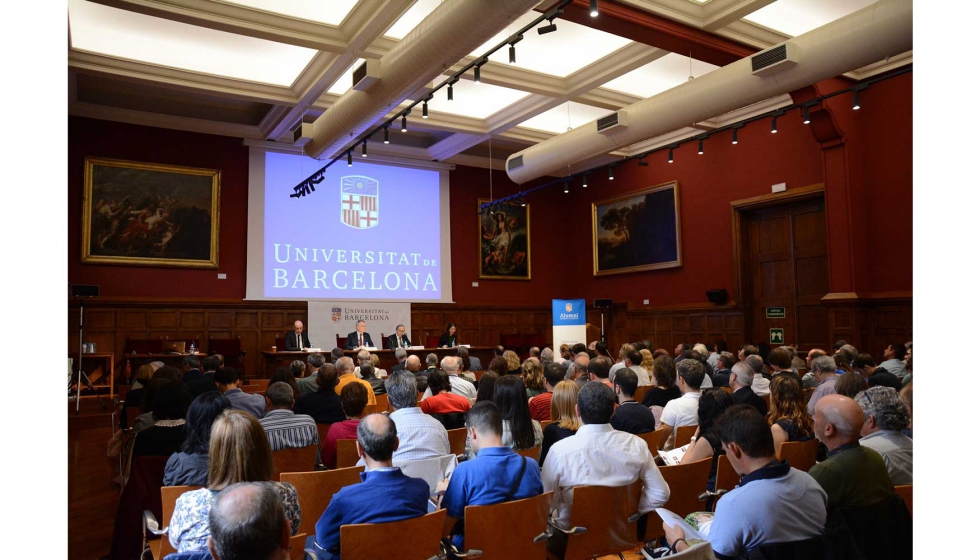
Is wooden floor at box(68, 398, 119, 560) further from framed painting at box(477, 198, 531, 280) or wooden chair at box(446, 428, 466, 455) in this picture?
framed painting at box(477, 198, 531, 280)

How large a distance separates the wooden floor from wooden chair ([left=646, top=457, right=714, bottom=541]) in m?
3.35

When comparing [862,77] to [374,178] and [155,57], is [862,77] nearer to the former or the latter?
[374,178]

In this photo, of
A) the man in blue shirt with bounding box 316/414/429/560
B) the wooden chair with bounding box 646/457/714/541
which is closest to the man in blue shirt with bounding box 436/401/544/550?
the man in blue shirt with bounding box 316/414/429/560

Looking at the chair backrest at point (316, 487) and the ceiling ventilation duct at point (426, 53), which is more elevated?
the ceiling ventilation duct at point (426, 53)

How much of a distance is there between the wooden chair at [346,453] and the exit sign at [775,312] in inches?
422

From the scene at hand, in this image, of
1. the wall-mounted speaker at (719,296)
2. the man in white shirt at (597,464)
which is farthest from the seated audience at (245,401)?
the wall-mounted speaker at (719,296)

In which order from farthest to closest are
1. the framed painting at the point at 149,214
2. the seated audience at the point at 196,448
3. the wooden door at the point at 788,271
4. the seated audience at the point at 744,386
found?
the wooden door at the point at 788,271 → the framed painting at the point at 149,214 → the seated audience at the point at 744,386 → the seated audience at the point at 196,448

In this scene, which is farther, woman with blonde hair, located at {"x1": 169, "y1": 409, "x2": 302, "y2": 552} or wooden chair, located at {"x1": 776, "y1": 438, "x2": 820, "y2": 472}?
wooden chair, located at {"x1": 776, "y1": 438, "x2": 820, "y2": 472}

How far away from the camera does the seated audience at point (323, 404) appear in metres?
5.10

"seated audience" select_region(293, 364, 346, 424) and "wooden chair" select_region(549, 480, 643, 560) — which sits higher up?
"seated audience" select_region(293, 364, 346, 424)

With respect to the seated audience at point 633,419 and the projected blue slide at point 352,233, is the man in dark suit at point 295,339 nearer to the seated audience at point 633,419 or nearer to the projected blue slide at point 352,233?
the projected blue slide at point 352,233

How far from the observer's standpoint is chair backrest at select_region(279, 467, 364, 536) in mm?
3168
